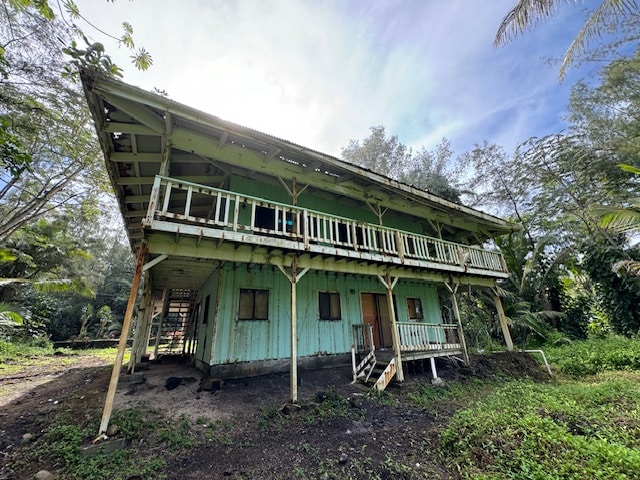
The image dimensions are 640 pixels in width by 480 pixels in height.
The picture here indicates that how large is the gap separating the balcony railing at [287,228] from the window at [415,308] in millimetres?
2497

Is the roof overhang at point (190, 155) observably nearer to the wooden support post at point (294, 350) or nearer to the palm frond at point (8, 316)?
the wooden support post at point (294, 350)

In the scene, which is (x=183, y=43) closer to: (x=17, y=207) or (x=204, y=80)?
(x=204, y=80)

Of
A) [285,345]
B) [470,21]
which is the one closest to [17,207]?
[285,345]

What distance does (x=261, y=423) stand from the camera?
4.74 meters

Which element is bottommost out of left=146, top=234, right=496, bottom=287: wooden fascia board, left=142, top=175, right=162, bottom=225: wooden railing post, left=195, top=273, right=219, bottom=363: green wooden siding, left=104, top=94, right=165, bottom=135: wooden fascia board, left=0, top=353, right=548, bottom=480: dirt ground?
left=0, top=353, right=548, bottom=480: dirt ground

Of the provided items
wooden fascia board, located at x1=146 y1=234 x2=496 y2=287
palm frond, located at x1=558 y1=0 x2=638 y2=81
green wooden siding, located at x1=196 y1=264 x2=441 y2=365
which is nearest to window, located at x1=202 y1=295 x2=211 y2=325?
green wooden siding, located at x1=196 y1=264 x2=441 y2=365

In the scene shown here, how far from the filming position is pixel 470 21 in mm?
7684

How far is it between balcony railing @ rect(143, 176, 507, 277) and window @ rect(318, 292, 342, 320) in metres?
1.83

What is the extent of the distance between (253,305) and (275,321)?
841 mm

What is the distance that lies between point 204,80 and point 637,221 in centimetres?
1303

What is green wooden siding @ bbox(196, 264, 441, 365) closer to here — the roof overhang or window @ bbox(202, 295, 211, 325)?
window @ bbox(202, 295, 211, 325)

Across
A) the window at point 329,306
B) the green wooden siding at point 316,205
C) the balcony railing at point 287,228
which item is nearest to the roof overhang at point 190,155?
the green wooden siding at point 316,205

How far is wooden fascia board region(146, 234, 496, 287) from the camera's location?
523 centimetres

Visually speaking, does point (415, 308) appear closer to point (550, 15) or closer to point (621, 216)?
point (621, 216)
